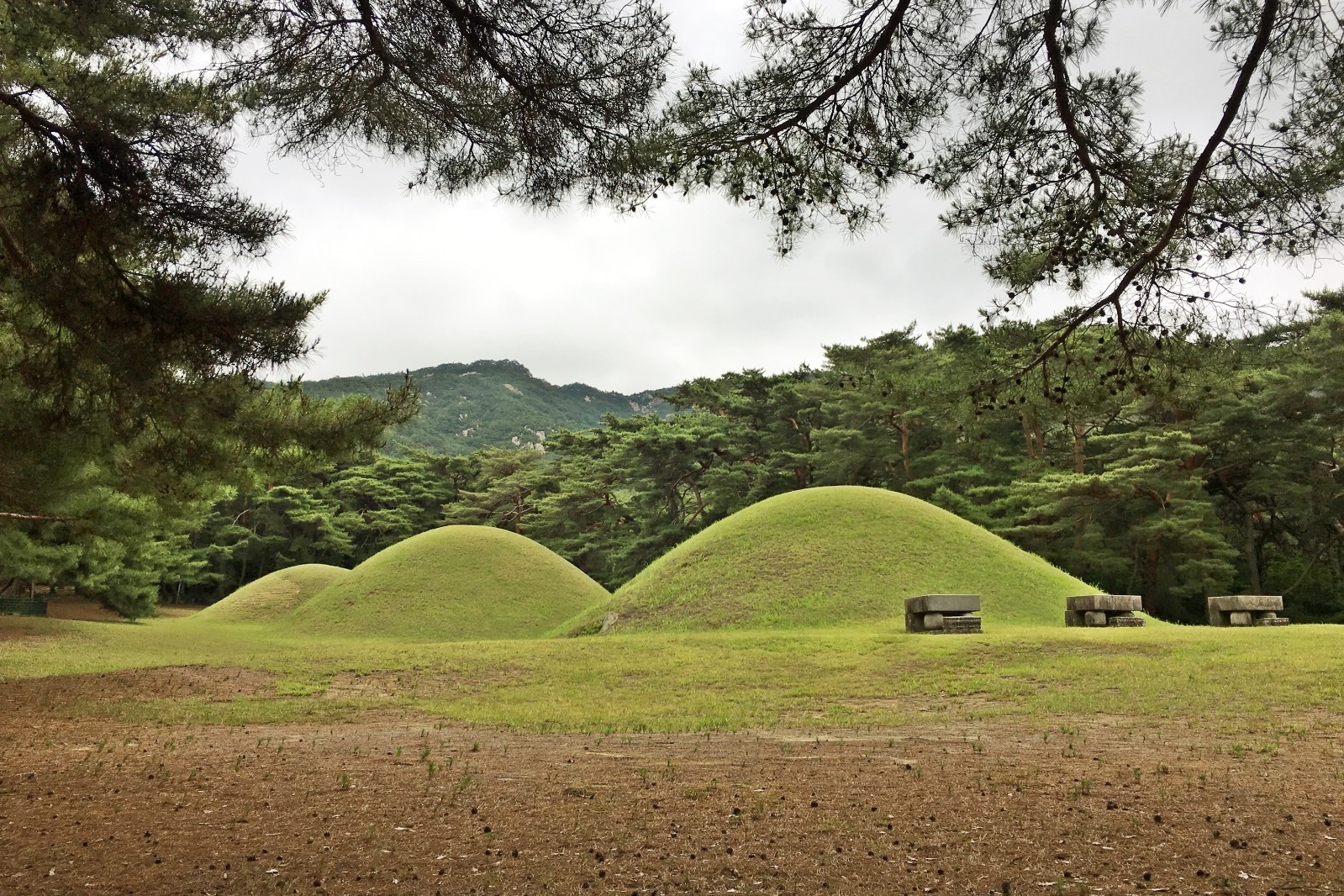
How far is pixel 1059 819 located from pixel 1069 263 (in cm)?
343

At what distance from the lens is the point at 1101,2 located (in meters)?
4.81

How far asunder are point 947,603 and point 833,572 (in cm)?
423

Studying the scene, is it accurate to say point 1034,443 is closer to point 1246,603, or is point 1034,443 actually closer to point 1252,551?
point 1252,551

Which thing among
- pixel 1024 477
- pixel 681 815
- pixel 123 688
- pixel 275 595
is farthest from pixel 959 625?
pixel 275 595

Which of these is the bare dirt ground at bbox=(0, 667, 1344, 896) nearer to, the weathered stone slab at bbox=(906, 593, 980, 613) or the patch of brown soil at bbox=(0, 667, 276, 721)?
Answer: the patch of brown soil at bbox=(0, 667, 276, 721)

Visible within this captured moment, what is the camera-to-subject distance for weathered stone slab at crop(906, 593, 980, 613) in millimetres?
13961

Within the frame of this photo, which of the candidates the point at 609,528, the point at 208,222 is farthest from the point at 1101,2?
the point at 609,528

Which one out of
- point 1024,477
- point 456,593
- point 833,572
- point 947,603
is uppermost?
A: point 1024,477

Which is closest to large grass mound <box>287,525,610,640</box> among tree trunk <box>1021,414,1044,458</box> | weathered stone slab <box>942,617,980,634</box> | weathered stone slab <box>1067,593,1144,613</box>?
weathered stone slab <box>942,617,980,634</box>

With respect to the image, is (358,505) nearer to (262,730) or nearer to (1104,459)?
(1104,459)

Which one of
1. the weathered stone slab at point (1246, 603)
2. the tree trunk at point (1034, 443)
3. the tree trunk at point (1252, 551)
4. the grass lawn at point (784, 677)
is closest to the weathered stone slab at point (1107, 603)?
the grass lawn at point (784, 677)

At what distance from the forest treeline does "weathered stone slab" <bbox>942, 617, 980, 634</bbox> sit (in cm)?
326

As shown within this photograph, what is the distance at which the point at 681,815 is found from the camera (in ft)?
13.6

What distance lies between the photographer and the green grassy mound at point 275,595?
29.0 m
